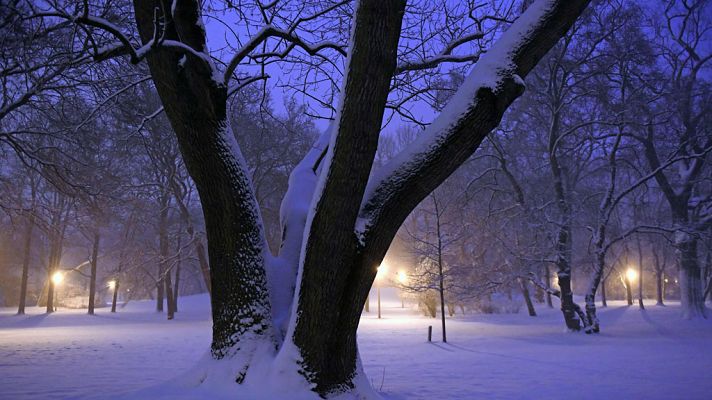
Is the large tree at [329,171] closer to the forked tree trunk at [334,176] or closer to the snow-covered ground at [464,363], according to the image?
the forked tree trunk at [334,176]

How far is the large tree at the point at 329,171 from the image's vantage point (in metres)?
3.88

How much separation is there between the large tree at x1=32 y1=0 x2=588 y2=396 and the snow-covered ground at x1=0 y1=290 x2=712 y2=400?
10.9 ft

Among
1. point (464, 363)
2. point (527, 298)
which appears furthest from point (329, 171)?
point (527, 298)

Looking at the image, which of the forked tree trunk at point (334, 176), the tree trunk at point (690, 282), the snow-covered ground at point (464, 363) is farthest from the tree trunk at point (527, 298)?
the forked tree trunk at point (334, 176)

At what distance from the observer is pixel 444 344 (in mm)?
15750

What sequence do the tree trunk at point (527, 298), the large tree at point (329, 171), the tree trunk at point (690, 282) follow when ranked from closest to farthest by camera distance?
the large tree at point (329, 171), the tree trunk at point (690, 282), the tree trunk at point (527, 298)

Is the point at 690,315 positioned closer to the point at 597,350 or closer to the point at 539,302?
the point at 597,350

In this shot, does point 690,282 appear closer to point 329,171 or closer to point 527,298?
point 527,298

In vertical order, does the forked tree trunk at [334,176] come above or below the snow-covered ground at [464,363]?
above

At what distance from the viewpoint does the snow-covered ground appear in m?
7.86

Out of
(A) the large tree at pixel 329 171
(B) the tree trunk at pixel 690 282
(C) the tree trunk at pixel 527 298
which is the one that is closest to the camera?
(A) the large tree at pixel 329 171

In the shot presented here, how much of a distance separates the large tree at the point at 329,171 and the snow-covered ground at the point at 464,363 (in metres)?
3.32

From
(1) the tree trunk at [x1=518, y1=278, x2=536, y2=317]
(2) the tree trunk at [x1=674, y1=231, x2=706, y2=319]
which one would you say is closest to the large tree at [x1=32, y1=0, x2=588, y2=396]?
(2) the tree trunk at [x1=674, y1=231, x2=706, y2=319]

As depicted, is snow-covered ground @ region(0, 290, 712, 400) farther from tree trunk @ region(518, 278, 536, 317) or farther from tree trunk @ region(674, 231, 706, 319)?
tree trunk @ region(518, 278, 536, 317)
